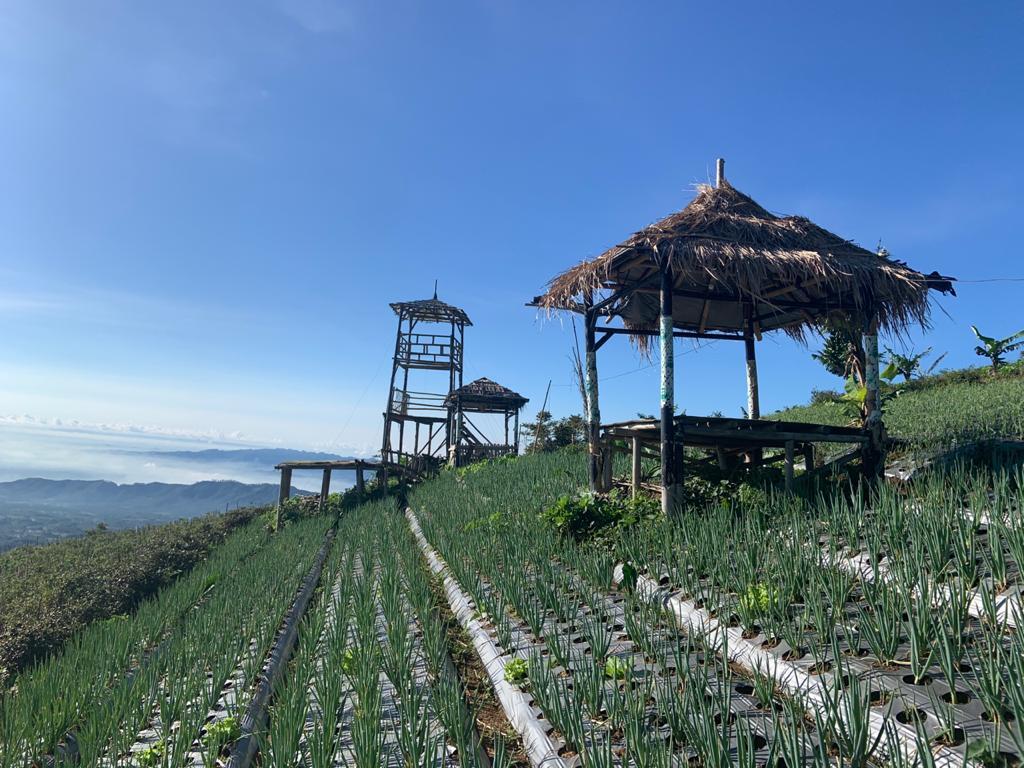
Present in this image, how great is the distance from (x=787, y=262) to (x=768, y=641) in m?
4.37

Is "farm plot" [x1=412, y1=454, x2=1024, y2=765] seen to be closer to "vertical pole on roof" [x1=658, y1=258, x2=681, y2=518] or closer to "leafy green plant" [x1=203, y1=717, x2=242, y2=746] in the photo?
"vertical pole on roof" [x1=658, y1=258, x2=681, y2=518]

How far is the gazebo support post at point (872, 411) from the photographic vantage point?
20.5 ft

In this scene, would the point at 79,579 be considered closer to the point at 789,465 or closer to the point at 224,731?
the point at 224,731

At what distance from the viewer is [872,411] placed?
635 cm

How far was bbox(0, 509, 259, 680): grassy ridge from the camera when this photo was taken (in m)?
8.00

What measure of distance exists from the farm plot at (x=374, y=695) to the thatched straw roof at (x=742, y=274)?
401cm

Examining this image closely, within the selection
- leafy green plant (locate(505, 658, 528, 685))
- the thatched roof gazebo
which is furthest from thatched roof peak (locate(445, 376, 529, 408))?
leafy green plant (locate(505, 658, 528, 685))

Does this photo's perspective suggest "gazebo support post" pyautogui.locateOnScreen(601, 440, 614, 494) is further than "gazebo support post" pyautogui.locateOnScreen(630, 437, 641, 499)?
Yes

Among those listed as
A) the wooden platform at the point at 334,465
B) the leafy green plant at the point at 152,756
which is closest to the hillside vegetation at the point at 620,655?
the leafy green plant at the point at 152,756

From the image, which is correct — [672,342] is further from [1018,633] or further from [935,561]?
[1018,633]

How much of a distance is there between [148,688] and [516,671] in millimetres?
2265

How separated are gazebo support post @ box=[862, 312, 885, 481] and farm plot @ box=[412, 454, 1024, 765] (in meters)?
1.52

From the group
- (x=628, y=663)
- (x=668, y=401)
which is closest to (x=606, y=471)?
(x=668, y=401)

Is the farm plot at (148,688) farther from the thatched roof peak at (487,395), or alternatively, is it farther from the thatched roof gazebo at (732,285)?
the thatched roof peak at (487,395)
